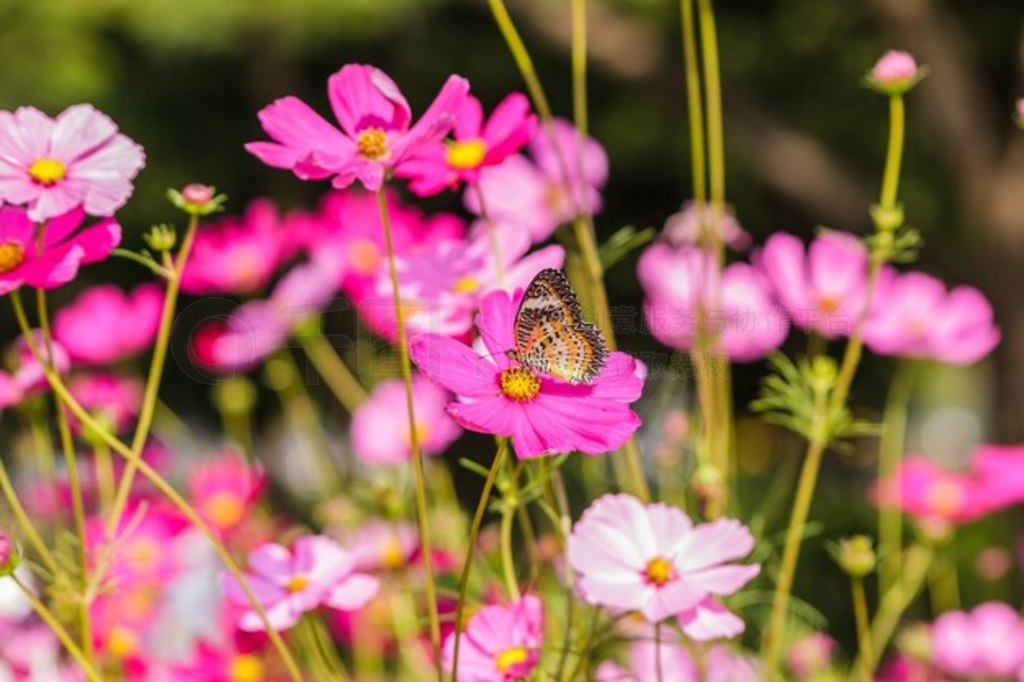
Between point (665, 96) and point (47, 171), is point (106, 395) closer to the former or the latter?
point (47, 171)

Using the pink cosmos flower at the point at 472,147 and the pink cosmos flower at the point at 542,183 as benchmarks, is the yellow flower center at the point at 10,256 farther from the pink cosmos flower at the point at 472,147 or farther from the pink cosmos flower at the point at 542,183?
the pink cosmos flower at the point at 542,183

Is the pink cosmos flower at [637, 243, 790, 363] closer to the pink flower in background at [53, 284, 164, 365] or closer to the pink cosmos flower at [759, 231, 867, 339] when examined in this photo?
the pink cosmos flower at [759, 231, 867, 339]

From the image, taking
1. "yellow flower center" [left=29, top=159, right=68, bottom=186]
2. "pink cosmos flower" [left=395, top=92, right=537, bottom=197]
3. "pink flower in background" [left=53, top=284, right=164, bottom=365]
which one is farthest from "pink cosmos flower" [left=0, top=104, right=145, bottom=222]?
"pink flower in background" [left=53, top=284, right=164, bottom=365]

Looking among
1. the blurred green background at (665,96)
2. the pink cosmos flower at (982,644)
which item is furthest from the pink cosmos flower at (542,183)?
the blurred green background at (665,96)

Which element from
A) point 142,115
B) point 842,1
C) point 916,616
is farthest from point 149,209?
point 916,616

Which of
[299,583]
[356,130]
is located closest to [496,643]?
[299,583]
